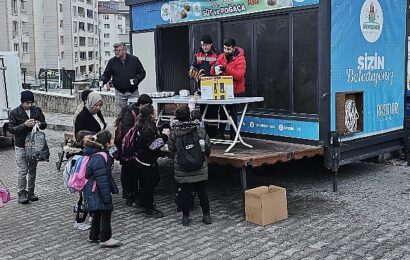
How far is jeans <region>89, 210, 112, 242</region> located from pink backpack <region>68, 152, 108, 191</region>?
35cm

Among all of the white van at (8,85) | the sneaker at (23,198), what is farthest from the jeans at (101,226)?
the white van at (8,85)

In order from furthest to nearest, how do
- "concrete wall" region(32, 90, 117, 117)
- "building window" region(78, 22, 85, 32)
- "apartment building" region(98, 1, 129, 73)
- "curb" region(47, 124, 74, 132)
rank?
1. "apartment building" region(98, 1, 129, 73)
2. "building window" region(78, 22, 85, 32)
3. "concrete wall" region(32, 90, 117, 117)
4. "curb" region(47, 124, 74, 132)

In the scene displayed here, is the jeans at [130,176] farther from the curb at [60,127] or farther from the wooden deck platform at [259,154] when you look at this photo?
the curb at [60,127]

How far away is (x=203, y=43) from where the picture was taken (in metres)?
8.27

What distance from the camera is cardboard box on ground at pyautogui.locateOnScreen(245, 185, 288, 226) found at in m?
6.56

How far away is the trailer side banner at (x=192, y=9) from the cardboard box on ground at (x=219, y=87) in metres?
1.63

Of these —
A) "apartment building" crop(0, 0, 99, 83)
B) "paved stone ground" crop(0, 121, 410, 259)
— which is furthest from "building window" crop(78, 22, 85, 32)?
"paved stone ground" crop(0, 121, 410, 259)

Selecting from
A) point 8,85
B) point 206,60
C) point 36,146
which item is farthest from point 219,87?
point 8,85

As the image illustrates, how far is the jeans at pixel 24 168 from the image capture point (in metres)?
7.82

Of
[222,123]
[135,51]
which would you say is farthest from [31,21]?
[222,123]

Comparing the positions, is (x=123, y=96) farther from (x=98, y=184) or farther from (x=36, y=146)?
(x=98, y=184)

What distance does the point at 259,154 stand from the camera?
734cm

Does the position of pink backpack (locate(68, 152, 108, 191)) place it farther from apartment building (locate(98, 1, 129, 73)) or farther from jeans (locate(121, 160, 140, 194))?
apartment building (locate(98, 1, 129, 73))

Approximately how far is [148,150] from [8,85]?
7.85m
